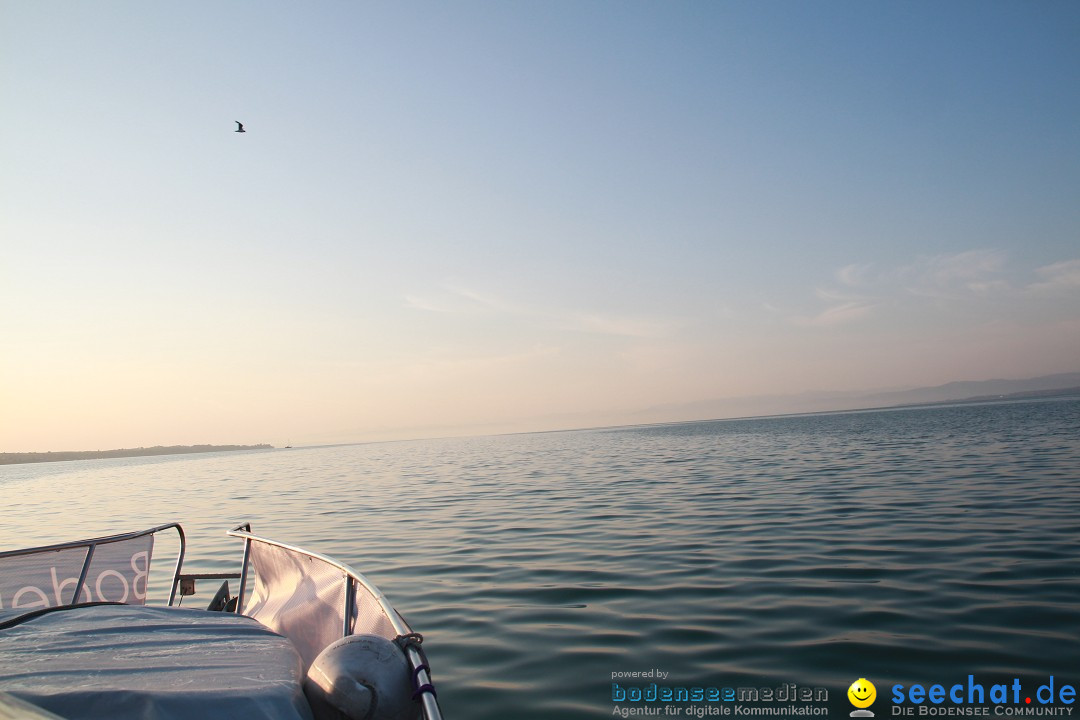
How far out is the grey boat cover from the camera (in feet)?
9.83

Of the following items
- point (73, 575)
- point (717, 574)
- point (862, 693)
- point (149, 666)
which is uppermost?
point (149, 666)

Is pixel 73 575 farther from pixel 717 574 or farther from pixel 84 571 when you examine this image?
pixel 717 574

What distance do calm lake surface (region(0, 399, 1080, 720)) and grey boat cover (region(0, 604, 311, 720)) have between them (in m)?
2.23

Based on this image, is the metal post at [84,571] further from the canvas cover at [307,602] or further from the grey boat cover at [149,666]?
the grey boat cover at [149,666]

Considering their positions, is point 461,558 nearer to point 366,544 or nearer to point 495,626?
point 366,544

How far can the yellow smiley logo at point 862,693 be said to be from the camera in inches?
201

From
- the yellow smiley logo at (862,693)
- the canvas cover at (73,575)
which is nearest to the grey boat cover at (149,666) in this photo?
the canvas cover at (73,575)

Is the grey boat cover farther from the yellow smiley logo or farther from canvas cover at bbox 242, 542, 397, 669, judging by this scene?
the yellow smiley logo

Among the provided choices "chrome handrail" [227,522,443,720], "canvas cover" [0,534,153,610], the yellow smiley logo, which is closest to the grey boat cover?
"chrome handrail" [227,522,443,720]

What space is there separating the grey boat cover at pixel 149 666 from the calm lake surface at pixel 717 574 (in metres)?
2.23

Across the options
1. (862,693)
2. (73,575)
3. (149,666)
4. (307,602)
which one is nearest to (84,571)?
(73,575)

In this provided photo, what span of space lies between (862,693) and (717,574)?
399 cm

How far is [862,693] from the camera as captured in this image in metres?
5.23

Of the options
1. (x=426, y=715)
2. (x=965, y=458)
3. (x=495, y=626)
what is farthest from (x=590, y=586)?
(x=965, y=458)
